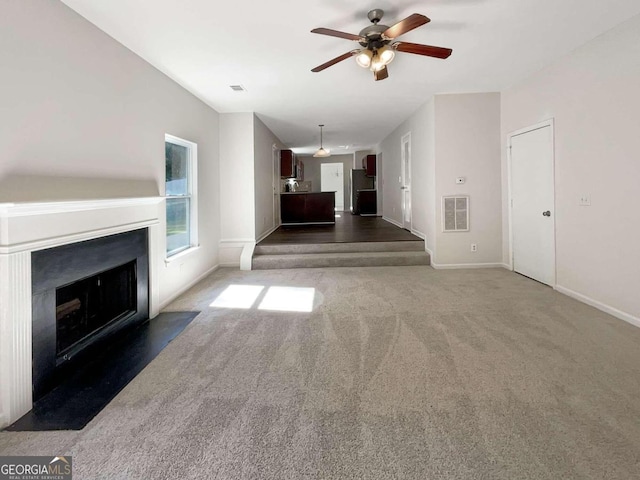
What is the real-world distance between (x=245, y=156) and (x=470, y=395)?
15.8 ft

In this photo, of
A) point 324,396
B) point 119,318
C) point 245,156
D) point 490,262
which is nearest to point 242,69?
point 245,156

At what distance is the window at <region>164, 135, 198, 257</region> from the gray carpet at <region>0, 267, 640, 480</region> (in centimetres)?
156

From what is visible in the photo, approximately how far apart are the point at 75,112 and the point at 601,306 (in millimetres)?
4970

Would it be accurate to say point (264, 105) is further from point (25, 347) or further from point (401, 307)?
point (25, 347)

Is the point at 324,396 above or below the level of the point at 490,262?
below

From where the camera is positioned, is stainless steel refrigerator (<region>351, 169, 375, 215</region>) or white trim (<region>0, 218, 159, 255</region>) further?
stainless steel refrigerator (<region>351, 169, 375, 215</region>)

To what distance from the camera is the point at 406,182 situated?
23.1 feet

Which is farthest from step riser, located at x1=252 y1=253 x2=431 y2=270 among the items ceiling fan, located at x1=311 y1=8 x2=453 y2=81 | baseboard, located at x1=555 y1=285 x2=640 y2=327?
ceiling fan, located at x1=311 y1=8 x2=453 y2=81

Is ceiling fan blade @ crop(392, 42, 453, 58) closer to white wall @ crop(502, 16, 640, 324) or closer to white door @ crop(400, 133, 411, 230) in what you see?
white wall @ crop(502, 16, 640, 324)

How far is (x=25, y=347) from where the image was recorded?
1875mm

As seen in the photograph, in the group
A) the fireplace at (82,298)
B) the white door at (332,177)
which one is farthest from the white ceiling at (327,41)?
the white door at (332,177)

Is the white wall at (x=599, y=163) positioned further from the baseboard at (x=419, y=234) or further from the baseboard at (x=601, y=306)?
the baseboard at (x=419, y=234)

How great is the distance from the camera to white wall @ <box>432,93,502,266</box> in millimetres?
4914

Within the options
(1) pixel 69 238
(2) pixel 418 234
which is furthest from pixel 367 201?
(1) pixel 69 238
